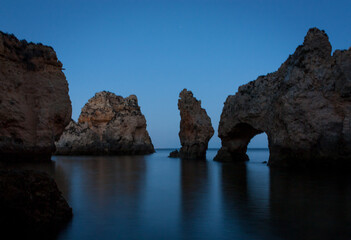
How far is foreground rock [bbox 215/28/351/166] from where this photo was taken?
16.0 m

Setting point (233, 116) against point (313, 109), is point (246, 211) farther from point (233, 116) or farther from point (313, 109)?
point (233, 116)

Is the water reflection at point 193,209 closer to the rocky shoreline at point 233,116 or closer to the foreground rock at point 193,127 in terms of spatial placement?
the rocky shoreline at point 233,116

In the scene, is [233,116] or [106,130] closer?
[233,116]

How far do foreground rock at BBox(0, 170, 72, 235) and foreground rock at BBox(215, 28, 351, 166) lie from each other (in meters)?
14.7

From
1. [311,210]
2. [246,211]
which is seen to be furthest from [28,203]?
[311,210]

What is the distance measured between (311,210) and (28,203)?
21.1 ft

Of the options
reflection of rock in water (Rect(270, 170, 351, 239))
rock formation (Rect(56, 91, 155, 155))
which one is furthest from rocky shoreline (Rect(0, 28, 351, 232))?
rock formation (Rect(56, 91, 155, 155))

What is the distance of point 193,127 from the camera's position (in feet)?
116

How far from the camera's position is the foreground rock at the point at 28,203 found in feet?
16.9

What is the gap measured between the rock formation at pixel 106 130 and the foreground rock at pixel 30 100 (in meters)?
28.1

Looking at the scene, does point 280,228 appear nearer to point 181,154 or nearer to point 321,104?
point 321,104

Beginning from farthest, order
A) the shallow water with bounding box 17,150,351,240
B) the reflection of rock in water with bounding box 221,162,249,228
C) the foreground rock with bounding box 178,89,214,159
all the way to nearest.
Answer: the foreground rock with bounding box 178,89,214,159 → the reflection of rock in water with bounding box 221,162,249,228 → the shallow water with bounding box 17,150,351,240

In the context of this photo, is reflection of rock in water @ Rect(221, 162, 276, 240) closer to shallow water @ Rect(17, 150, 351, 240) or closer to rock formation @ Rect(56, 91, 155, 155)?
shallow water @ Rect(17, 150, 351, 240)

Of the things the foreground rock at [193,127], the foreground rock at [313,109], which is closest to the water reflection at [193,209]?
the foreground rock at [313,109]
